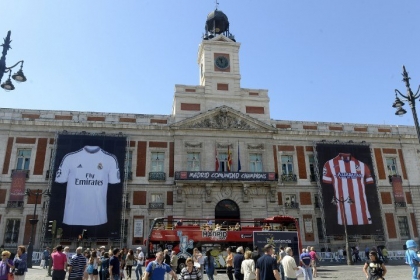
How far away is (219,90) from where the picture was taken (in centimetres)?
3719

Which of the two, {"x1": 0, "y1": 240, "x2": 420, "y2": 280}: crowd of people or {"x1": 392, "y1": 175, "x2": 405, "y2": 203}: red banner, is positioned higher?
{"x1": 392, "y1": 175, "x2": 405, "y2": 203}: red banner

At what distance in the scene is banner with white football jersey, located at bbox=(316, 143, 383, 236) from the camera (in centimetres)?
3406

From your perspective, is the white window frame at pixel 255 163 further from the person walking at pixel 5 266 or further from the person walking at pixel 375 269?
the person walking at pixel 5 266

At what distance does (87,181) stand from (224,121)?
46.2 ft

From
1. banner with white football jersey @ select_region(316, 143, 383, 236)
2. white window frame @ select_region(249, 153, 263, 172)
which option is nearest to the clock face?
white window frame @ select_region(249, 153, 263, 172)

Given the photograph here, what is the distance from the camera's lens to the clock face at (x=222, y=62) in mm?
38719

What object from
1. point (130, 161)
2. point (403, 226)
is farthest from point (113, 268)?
point (403, 226)

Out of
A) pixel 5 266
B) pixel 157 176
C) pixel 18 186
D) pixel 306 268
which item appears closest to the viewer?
pixel 5 266

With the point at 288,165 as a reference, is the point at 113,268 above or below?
below

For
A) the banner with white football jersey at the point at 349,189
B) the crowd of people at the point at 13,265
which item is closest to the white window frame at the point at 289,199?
the banner with white football jersey at the point at 349,189

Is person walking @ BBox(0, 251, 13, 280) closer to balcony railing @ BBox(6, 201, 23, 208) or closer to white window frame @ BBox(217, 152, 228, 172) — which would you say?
balcony railing @ BBox(6, 201, 23, 208)

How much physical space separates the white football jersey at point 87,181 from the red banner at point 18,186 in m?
3.06

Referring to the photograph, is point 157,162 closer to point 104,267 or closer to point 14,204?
point 14,204

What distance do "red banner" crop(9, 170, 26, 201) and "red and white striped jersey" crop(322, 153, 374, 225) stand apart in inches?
1104
